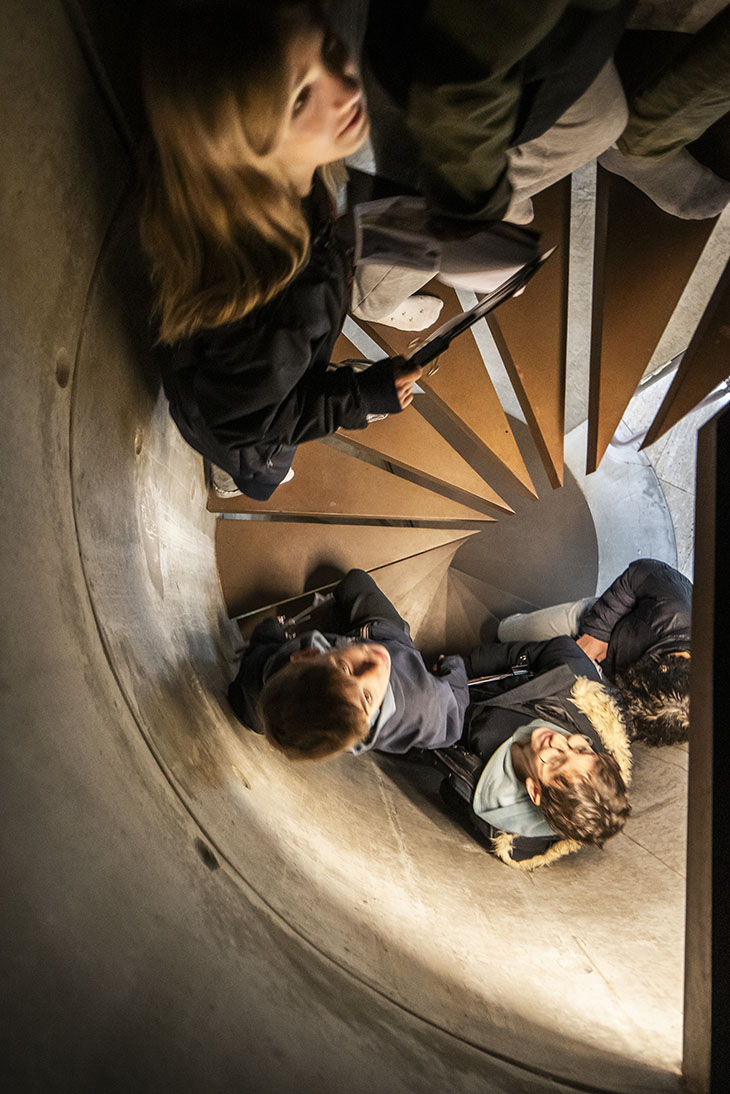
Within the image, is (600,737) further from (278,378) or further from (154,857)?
(278,378)

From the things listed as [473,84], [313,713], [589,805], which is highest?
[473,84]

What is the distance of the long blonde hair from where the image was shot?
122cm

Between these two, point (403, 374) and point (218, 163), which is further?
point (403, 374)

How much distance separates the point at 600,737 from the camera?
9.52 ft

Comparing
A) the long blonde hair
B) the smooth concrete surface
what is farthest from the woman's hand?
the smooth concrete surface

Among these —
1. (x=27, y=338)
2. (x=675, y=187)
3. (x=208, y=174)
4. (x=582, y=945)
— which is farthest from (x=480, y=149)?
(x=582, y=945)

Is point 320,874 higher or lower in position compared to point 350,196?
lower

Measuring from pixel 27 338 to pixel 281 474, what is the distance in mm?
1025

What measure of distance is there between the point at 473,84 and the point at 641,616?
2.66 metres

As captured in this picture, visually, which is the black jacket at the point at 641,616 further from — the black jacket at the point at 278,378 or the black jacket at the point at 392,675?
the black jacket at the point at 278,378

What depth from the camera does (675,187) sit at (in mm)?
2020

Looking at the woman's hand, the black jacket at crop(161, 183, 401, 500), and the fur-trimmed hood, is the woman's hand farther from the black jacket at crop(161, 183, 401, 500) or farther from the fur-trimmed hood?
the fur-trimmed hood

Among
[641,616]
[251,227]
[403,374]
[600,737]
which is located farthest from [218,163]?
[641,616]

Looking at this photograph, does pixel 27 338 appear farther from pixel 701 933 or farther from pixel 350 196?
pixel 701 933
